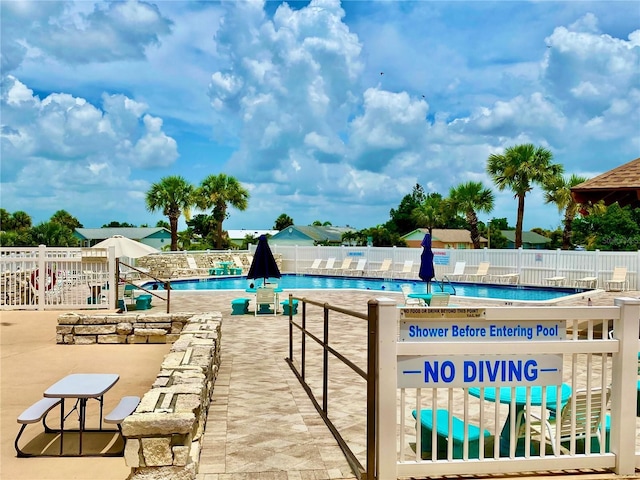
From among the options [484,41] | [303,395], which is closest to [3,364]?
[303,395]

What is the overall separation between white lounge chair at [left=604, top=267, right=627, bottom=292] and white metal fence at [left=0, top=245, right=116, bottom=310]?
54.9 ft

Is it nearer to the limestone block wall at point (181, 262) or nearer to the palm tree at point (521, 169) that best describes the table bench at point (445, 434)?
the limestone block wall at point (181, 262)

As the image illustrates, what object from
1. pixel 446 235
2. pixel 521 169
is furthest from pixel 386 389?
pixel 446 235

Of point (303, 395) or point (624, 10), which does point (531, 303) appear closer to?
point (624, 10)

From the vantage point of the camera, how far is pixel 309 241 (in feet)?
182

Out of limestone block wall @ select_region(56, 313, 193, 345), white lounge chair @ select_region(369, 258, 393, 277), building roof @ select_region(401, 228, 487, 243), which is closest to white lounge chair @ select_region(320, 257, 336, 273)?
white lounge chair @ select_region(369, 258, 393, 277)

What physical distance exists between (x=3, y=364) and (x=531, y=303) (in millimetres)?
12050

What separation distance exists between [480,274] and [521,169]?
10.8 m

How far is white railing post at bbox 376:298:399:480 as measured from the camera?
10.4 feet

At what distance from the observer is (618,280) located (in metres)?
19.8

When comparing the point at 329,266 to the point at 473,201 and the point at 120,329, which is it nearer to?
the point at 473,201

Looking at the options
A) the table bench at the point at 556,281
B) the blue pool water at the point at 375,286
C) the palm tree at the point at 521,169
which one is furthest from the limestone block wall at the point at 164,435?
the palm tree at the point at 521,169

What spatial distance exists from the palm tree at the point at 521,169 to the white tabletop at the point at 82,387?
29.3 metres

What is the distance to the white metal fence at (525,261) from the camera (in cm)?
2061
